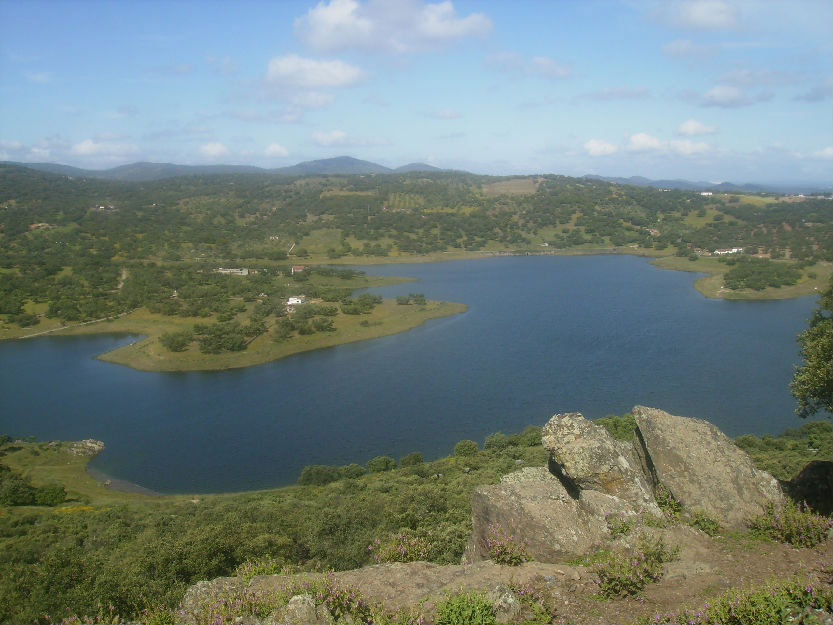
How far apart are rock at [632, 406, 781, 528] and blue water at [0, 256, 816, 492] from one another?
25.8m

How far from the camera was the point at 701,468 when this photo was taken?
11.2 metres

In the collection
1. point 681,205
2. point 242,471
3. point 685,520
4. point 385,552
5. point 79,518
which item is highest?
point 681,205

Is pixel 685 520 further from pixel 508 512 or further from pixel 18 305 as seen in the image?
pixel 18 305

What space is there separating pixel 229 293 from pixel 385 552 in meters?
82.4

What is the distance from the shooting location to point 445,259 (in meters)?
136

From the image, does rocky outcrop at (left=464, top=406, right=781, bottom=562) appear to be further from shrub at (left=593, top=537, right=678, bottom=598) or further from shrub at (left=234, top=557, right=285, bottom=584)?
shrub at (left=234, top=557, right=285, bottom=584)

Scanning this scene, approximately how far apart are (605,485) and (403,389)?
38.6 meters

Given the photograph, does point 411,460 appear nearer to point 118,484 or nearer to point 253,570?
point 118,484

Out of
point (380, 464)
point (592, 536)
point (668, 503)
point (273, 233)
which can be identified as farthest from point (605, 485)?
point (273, 233)

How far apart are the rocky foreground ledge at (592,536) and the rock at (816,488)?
0.51 m

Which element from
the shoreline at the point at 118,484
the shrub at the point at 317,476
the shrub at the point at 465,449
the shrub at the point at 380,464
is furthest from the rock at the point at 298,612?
the shoreline at the point at 118,484

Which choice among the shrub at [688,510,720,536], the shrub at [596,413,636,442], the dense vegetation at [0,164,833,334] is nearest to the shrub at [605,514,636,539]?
the shrub at [688,510,720,536]

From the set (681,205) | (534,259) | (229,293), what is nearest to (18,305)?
(229,293)

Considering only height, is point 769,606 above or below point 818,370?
above
